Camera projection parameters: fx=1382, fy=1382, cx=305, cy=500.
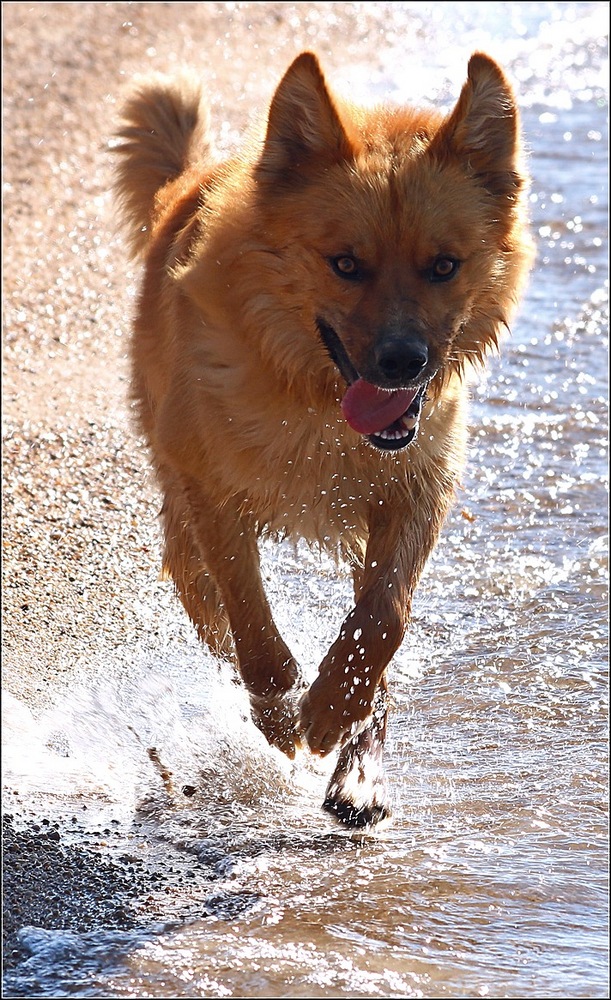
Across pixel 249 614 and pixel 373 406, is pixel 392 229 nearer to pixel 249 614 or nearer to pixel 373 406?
pixel 373 406

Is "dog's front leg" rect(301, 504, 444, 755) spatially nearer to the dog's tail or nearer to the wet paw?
the wet paw

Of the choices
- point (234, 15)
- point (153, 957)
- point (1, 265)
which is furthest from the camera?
point (234, 15)

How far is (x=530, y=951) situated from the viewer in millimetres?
3480

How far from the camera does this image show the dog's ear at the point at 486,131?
13.9 ft

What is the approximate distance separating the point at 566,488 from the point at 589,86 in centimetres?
829

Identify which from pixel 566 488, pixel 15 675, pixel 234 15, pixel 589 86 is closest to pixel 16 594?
pixel 15 675

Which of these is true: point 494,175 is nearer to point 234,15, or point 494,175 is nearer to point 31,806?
point 31,806

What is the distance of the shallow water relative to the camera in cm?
336

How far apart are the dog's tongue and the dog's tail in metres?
2.03

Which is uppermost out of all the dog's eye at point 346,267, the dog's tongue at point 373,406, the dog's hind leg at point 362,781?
the dog's eye at point 346,267

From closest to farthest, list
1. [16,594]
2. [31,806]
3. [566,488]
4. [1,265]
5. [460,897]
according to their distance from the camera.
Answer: [460,897], [31,806], [16,594], [566,488], [1,265]

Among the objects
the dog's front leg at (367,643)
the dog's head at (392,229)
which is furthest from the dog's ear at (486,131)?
the dog's front leg at (367,643)

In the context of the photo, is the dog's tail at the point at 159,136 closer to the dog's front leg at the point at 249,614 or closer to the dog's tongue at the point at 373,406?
the dog's front leg at the point at 249,614

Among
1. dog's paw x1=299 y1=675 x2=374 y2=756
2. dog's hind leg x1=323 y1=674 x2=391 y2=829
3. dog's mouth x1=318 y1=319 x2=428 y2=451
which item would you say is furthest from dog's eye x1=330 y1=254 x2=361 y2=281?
dog's hind leg x1=323 y1=674 x2=391 y2=829
